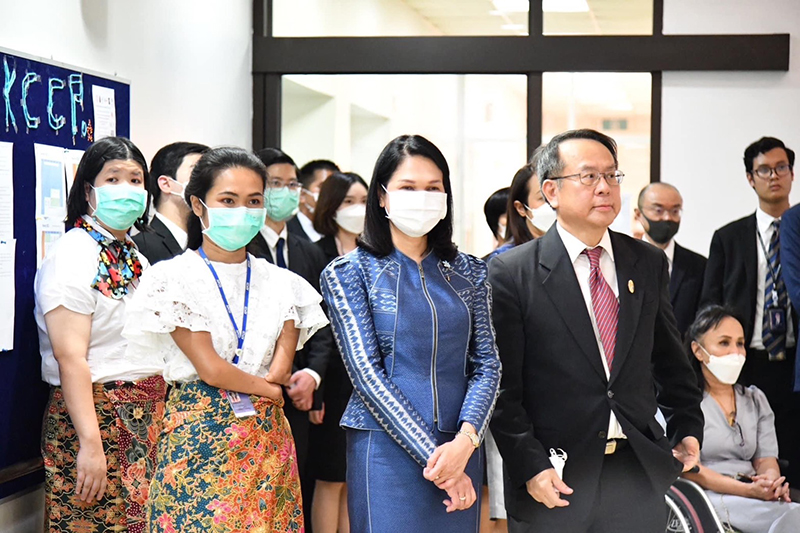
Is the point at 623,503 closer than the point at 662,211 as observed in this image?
Yes

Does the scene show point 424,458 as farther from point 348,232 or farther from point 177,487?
point 348,232

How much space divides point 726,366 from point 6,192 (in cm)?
297

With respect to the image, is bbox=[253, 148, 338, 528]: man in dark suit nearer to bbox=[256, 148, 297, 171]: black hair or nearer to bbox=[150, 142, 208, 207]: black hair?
bbox=[256, 148, 297, 171]: black hair

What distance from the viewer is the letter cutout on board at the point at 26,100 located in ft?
11.6

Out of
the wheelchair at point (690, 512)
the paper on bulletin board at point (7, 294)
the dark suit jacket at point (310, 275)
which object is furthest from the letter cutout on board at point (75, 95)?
the wheelchair at point (690, 512)

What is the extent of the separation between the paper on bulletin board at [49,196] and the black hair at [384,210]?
4.67ft

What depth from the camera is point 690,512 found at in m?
3.52

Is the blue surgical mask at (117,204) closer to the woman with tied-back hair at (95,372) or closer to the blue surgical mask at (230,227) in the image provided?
the woman with tied-back hair at (95,372)

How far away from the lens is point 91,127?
4.03 metres

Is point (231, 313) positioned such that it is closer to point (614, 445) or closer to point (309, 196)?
point (614, 445)

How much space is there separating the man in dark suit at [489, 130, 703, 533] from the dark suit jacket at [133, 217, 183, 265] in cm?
153

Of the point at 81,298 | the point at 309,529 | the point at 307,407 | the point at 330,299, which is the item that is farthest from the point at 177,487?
the point at 309,529

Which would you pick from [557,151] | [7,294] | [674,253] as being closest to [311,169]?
[674,253]

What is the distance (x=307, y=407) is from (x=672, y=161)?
3356 millimetres
